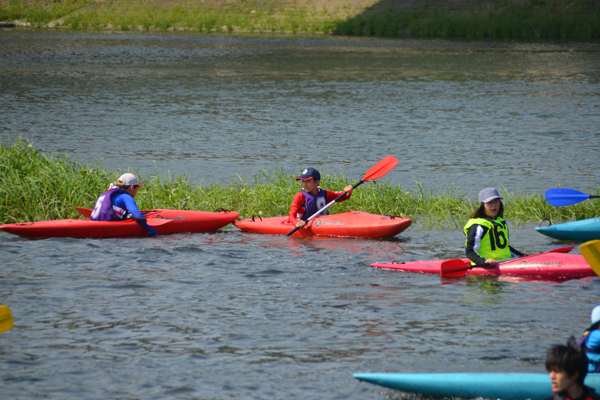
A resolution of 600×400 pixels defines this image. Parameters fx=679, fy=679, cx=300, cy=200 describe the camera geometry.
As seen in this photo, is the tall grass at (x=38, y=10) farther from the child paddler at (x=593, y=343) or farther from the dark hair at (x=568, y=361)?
the dark hair at (x=568, y=361)

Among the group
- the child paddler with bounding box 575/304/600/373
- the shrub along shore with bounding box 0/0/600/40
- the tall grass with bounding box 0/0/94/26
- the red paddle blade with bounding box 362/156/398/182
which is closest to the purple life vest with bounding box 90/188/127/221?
the red paddle blade with bounding box 362/156/398/182

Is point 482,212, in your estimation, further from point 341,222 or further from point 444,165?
point 444,165

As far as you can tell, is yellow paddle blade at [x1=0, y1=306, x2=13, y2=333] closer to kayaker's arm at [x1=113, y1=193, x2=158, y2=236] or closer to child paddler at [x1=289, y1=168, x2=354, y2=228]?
kayaker's arm at [x1=113, y1=193, x2=158, y2=236]

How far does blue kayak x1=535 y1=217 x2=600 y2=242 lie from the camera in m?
7.11

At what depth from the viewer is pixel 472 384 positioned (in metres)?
3.57

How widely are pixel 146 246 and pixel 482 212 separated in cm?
345

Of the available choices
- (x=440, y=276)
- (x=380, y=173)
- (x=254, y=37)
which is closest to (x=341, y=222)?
(x=380, y=173)

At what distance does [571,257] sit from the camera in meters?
Answer: 5.84

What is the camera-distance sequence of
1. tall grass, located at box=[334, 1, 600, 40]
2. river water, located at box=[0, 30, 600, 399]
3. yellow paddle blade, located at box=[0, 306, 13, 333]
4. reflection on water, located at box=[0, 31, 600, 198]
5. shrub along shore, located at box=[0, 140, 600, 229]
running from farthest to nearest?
tall grass, located at box=[334, 1, 600, 40]
reflection on water, located at box=[0, 31, 600, 198]
shrub along shore, located at box=[0, 140, 600, 229]
river water, located at box=[0, 30, 600, 399]
yellow paddle blade, located at box=[0, 306, 13, 333]

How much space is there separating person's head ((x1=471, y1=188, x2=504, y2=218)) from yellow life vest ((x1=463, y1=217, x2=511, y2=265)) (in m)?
0.07

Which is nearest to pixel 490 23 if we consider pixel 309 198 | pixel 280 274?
pixel 309 198

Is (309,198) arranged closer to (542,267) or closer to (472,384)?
(542,267)

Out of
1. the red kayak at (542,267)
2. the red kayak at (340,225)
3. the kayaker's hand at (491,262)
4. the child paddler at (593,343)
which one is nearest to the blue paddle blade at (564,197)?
the red kayak at (542,267)

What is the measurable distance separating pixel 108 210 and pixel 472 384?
4.95 m
